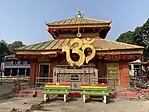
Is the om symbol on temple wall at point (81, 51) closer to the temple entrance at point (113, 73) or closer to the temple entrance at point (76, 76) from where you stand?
the temple entrance at point (76, 76)

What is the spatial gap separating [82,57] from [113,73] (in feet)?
11.7

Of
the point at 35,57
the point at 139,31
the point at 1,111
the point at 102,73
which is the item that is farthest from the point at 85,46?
the point at 139,31

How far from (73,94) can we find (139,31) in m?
34.6

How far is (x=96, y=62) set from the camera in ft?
56.5

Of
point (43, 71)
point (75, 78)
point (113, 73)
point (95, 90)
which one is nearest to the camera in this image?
point (95, 90)

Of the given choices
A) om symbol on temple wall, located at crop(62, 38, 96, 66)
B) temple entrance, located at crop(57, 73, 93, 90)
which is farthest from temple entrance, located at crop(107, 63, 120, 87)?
om symbol on temple wall, located at crop(62, 38, 96, 66)

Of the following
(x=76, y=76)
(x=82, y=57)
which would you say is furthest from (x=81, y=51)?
Result: (x=76, y=76)

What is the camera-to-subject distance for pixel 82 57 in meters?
15.5

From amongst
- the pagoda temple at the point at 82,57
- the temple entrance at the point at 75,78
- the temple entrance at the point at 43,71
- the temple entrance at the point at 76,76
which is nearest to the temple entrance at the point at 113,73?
the pagoda temple at the point at 82,57

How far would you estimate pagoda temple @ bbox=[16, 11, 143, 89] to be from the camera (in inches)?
615

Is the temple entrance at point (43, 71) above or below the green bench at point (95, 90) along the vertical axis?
above

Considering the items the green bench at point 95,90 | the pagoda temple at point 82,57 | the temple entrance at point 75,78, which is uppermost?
the pagoda temple at point 82,57

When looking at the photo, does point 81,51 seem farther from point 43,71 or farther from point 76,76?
point 43,71

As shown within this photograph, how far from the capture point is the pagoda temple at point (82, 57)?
15.6 metres
